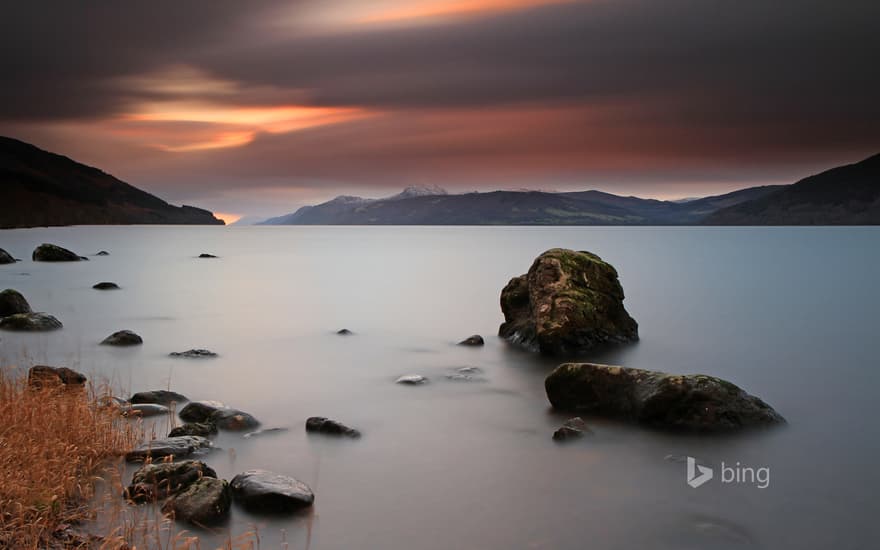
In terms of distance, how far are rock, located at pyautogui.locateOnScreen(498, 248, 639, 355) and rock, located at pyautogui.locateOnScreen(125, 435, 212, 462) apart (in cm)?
1199

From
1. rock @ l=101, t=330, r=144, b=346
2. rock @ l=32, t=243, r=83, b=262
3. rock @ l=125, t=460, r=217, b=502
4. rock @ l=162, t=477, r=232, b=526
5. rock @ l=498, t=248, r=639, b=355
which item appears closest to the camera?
rock @ l=162, t=477, r=232, b=526

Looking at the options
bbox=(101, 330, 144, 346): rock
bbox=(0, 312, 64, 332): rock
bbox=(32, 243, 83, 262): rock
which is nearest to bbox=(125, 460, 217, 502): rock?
bbox=(101, 330, 144, 346): rock

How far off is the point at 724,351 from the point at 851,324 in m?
10.7

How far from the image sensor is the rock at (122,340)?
2311cm

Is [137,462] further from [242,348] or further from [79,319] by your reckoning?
[79,319]

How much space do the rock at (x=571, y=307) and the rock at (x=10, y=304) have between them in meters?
19.0

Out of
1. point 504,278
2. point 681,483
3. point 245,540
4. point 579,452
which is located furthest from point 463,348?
point 504,278

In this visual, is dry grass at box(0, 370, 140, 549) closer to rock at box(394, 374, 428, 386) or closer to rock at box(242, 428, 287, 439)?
rock at box(242, 428, 287, 439)

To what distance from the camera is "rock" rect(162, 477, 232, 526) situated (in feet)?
29.0

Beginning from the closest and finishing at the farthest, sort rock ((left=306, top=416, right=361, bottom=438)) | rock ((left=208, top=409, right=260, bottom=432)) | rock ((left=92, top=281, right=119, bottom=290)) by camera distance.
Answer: rock ((left=208, top=409, right=260, bottom=432)), rock ((left=306, top=416, right=361, bottom=438)), rock ((left=92, top=281, right=119, bottom=290))

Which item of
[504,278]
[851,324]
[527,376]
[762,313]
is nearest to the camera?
[527,376]

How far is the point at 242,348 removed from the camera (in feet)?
80.2

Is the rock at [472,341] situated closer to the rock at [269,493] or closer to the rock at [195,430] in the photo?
the rock at [195,430]

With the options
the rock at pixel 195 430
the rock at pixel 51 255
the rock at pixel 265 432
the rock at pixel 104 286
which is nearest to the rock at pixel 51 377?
the rock at pixel 195 430
